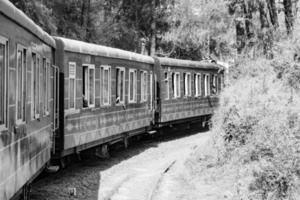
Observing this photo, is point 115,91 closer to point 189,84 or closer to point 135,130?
point 135,130

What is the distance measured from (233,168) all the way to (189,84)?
1356 cm

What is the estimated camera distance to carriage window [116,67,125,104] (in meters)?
18.0

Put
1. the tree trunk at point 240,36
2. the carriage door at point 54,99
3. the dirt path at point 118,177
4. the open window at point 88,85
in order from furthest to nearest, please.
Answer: the tree trunk at point 240,36 → the open window at point 88,85 → the carriage door at point 54,99 → the dirt path at point 118,177

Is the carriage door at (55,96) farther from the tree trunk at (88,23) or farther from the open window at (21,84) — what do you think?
the tree trunk at (88,23)

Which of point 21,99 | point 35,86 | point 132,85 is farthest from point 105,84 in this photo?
point 21,99

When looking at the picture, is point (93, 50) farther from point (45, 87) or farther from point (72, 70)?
point (45, 87)

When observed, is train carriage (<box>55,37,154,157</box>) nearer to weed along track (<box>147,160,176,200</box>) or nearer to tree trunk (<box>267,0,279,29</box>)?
weed along track (<box>147,160,176,200</box>)

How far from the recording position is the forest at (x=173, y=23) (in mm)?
20703

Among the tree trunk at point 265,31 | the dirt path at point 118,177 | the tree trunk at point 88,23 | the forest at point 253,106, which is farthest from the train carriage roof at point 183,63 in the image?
the tree trunk at point 88,23

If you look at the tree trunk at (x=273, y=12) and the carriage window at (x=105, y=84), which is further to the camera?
the tree trunk at (x=273, y=12)

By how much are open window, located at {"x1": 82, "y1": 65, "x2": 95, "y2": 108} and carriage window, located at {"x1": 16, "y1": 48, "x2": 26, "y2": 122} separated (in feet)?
21.7

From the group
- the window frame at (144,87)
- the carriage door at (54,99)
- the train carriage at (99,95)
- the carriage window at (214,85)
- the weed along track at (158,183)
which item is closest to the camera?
the weed along track at (158,183)

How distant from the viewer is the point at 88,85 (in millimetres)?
15117

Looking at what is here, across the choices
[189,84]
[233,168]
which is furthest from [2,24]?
[189,84]
